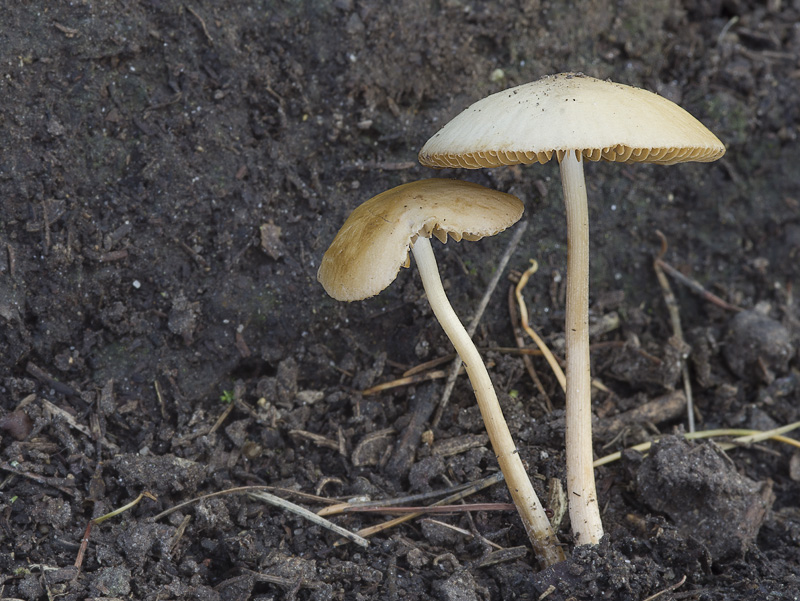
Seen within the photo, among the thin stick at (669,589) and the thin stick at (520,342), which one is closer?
the thin stick at (669,589)

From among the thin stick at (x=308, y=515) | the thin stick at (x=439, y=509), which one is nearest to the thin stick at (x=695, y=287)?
the thin stick at (x=439, y=509)

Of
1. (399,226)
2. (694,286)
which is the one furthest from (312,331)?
(694,286)

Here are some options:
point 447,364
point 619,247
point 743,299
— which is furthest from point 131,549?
point 743,299

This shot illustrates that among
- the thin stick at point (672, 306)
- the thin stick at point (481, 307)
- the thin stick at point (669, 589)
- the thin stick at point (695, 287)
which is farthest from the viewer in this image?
the thin stick at point (695, 287)

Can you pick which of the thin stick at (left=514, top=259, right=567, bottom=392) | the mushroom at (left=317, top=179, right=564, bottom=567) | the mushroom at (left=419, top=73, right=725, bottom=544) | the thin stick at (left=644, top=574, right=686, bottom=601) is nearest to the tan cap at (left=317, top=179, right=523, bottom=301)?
the mushroom at (left=317, top=179, right=564, bottom=567)

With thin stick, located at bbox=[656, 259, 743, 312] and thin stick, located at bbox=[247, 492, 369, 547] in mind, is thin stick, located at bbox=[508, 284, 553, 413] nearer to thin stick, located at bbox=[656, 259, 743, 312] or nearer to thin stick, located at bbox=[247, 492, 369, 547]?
thin stick, located at bbox=[656, 259, 743, 312]

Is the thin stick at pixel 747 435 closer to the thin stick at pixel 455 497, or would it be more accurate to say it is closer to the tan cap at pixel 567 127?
the thin stick at pixel 455 497
